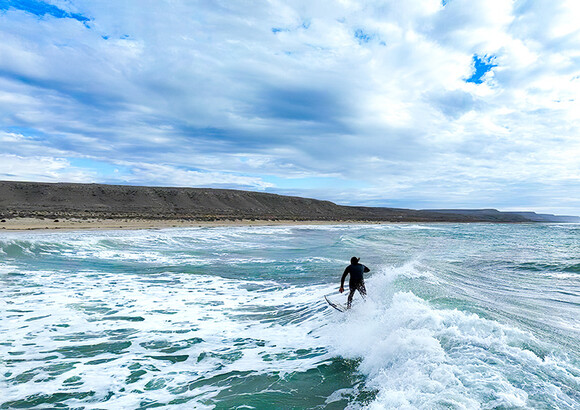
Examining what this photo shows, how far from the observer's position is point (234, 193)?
111 meters

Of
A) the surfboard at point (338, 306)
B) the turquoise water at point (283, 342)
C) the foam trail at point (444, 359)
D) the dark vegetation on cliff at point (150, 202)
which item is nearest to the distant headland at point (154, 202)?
the dark vegetation on cliff at point (150, 202)

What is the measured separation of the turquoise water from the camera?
17.3 feet

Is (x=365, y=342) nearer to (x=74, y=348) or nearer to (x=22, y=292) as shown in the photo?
(x=74, y=348)

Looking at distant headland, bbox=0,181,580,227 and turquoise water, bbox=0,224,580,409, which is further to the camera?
distant headland, bbox=0,181,580,227

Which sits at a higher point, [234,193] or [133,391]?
[234,193]

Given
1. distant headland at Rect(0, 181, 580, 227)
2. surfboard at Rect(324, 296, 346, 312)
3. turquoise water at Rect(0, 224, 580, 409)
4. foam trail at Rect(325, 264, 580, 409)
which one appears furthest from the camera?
distant headland at Rect(0, 181, 580, 227)

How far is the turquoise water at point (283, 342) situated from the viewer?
17.3ft

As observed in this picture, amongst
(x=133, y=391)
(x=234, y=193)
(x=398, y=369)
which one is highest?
(x=234, y=193)

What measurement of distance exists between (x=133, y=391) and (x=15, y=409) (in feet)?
4.86

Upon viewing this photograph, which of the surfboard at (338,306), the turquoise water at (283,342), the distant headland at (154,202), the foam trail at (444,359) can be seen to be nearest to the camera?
the foam trail at (444,359)

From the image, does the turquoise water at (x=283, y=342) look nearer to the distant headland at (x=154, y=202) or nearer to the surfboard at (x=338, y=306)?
the surfboard at (x=338, y=306)

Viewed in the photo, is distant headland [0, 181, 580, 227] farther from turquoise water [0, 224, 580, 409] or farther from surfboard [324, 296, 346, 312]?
surfboard [324, 296, 346, 312]

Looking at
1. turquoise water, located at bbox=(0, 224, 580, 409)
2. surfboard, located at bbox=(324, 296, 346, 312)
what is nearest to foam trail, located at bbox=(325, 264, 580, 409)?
turquoise water, located at bbox=(0, 224, 580, 409)

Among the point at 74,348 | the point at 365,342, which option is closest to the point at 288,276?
the point at 365,342
